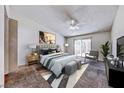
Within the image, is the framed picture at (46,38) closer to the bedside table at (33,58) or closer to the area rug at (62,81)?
the bedside table at (33,58)

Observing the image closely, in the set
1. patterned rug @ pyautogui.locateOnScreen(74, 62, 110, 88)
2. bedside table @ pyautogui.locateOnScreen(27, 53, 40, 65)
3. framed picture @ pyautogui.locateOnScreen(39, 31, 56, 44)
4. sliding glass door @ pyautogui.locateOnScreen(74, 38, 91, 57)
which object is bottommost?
patterned rug @ pyautogui.locateOnScreen(74, 62, 110, 88)

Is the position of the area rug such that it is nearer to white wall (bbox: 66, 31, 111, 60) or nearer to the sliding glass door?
white wall (bbox: 66, 31, 111, 60)

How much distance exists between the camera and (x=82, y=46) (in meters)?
6.91

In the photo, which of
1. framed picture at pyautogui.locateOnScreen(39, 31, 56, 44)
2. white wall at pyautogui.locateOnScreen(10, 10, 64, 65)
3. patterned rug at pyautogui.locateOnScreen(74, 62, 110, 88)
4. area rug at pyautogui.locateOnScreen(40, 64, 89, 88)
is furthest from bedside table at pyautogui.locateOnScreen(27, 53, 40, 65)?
patterned rug at pyautogui.locateOnScreen(74, 62, 110, 88)

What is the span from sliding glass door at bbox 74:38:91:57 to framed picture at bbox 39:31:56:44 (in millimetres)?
2067

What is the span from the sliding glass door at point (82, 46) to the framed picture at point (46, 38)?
2067 millimetres

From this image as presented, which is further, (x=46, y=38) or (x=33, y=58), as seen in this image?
(x=46, y=38)

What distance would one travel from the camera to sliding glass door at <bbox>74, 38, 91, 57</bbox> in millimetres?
6495

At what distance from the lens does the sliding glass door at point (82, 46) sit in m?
6.50

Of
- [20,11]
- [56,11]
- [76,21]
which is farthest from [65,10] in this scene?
[20,11]

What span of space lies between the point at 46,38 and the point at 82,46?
2.95 meters

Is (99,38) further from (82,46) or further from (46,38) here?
(46,38)

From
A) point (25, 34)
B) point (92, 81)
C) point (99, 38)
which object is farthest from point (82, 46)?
point (92, 81)

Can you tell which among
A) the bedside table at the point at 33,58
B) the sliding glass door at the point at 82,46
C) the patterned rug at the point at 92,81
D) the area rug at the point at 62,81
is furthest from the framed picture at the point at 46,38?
the patterned rug at the point at 92,81
